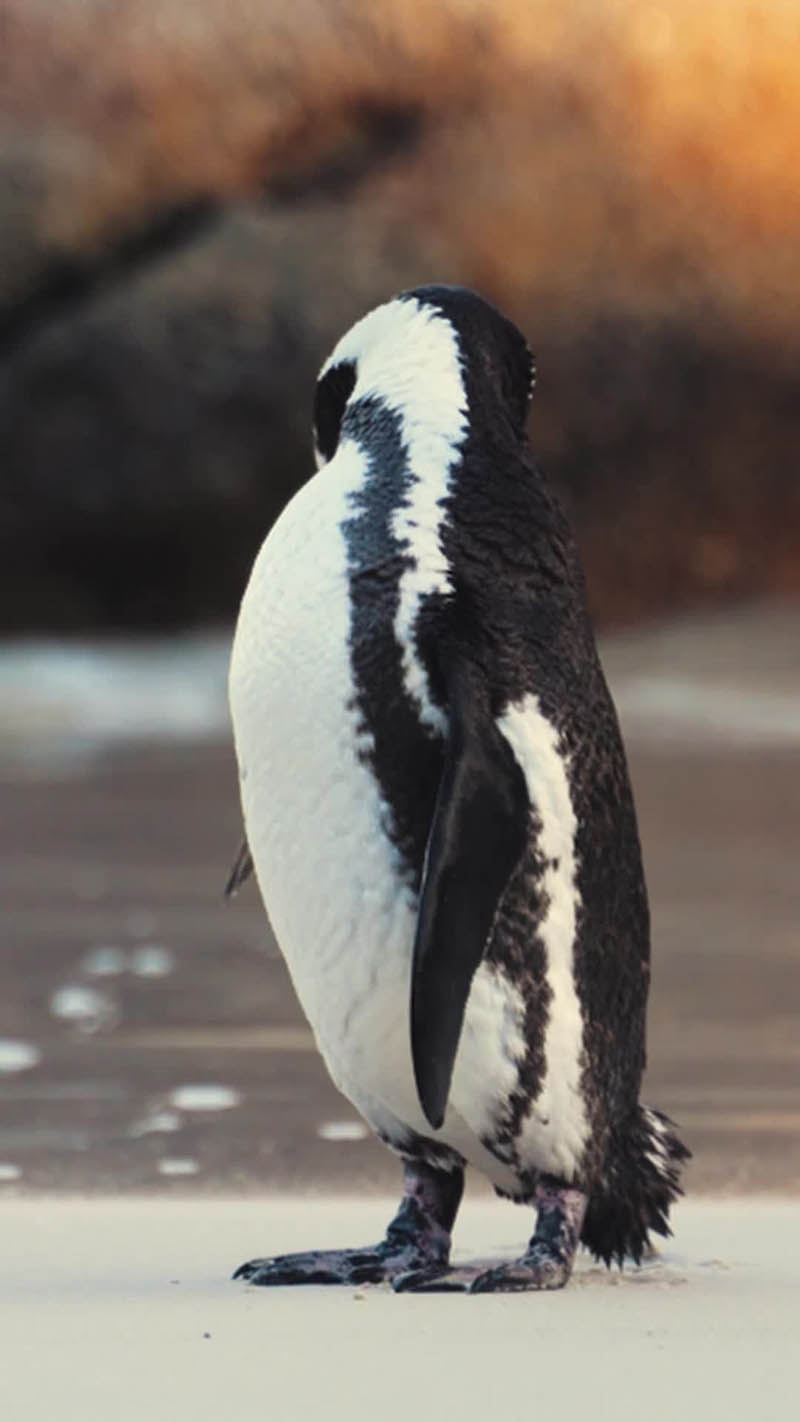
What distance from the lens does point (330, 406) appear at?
313 centimetres

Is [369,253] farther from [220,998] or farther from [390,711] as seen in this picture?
[390,711]

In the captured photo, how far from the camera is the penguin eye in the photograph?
10.1ft

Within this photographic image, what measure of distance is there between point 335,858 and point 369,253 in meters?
17.1

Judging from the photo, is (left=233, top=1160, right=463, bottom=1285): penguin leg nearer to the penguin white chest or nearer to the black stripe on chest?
the penguin white chest

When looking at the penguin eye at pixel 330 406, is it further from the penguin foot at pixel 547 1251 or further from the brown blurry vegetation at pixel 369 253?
the brown blurry vegetation at pixel 369 253

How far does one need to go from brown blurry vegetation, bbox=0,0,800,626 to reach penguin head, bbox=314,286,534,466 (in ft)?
49.2

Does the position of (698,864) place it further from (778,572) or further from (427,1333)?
(778,572)

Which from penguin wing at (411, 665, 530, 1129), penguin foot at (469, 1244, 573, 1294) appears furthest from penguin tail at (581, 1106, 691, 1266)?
penguin wing at (411, 665, 530, 1129)

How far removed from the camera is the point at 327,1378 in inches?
85.5

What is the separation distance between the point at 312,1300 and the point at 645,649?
14.6 m

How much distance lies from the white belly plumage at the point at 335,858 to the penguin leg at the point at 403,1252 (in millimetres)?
63

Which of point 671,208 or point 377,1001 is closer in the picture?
point 377,1001

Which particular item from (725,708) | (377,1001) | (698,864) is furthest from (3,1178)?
(725,708)

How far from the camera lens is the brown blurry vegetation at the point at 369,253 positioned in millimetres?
19047
